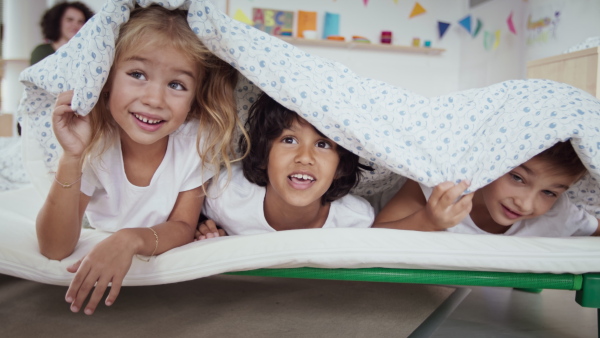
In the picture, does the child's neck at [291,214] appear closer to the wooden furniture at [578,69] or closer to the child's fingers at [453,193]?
the child's fingers at [453,193]

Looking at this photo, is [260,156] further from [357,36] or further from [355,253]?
[357,36]

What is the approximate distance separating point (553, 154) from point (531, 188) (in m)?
0.09

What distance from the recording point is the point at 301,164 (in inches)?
43.2

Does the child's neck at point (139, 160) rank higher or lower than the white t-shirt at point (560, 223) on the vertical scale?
higher

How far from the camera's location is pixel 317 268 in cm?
97

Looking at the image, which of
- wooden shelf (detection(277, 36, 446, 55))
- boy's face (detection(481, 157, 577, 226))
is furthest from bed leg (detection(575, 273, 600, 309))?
wooden shelf (detection(277, 36, 446, 55))

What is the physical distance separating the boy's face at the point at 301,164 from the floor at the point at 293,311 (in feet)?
1.07

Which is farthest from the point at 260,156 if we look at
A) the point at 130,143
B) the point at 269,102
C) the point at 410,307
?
the point at 410,307

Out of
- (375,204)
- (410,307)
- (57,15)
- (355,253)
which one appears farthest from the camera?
(57,15)

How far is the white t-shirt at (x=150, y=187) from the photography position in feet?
3.74

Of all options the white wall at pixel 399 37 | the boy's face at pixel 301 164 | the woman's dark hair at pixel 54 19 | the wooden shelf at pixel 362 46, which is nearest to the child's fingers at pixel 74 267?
the boy's face at pixel 301 164

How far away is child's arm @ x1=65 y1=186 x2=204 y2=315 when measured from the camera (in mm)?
838

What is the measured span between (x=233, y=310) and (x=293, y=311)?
6.2 inches

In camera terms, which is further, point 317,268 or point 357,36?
point 357,36
